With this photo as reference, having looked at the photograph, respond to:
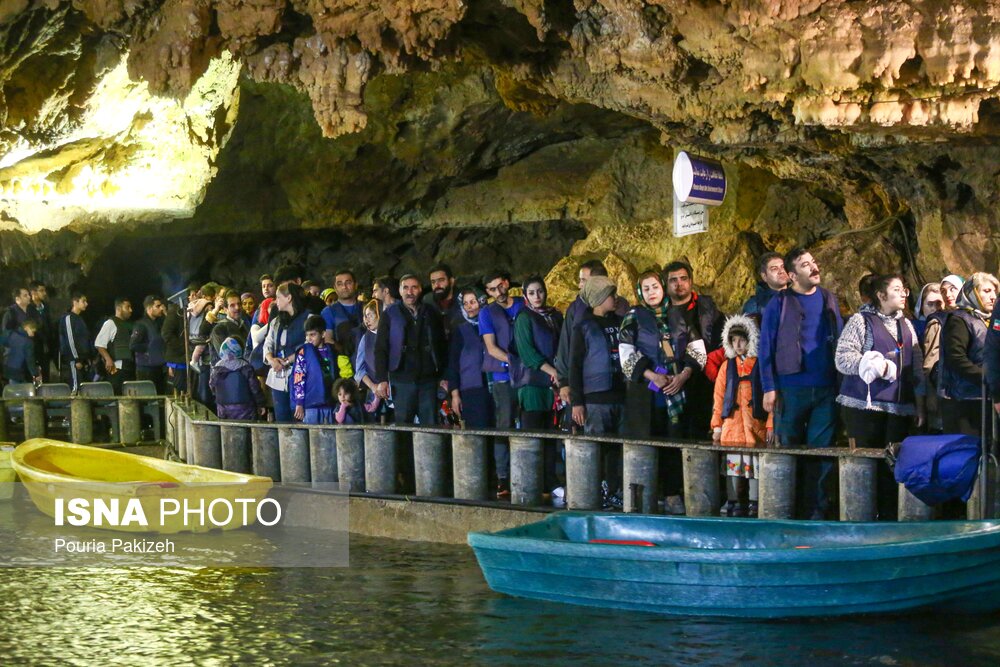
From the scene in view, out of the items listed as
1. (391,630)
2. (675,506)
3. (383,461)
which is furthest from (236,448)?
(391,630)

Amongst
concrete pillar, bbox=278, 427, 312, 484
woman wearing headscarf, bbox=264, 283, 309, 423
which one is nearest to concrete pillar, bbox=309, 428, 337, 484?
concrete pillar, bbox=278, 427, 312, 484

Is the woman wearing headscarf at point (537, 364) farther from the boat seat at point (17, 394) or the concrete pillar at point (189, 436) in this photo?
the boat seat at point (17, 394)

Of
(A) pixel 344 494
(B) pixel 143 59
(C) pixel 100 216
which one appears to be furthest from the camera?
(C) pixel 100 216

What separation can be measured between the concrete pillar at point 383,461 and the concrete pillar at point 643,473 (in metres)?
2.54

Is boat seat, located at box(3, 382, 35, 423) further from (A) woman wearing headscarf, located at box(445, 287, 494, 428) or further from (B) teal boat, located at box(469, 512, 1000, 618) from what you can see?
(B) teal boat, located at box(469, 512, 1000, 618)

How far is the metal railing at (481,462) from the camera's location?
8484 mm

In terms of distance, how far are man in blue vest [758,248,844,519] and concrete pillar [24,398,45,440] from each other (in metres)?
9.72

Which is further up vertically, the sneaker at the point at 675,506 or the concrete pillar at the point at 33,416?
the concrete pillar at the point at 33,416

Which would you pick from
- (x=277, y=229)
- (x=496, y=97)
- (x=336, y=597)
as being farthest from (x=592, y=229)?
(x=336, y=597)

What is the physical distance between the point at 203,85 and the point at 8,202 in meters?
3.22

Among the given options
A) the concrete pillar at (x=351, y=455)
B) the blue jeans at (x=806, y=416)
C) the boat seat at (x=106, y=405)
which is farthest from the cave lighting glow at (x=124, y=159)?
the blue jeans at (x=806, y=416)

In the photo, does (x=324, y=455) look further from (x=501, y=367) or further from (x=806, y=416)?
(x=806, y=416)

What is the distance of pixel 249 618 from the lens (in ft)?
27.0

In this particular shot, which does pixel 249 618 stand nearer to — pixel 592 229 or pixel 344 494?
pixel 344 494
